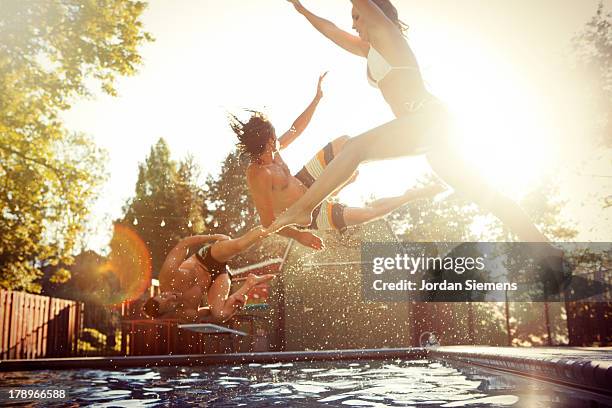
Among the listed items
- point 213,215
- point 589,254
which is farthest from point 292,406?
point 213,215

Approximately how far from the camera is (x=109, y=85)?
536 inches

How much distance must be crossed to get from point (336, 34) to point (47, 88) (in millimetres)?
11645

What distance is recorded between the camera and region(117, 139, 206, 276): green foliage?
1330 inches

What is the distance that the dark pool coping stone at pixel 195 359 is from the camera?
675 centimetres

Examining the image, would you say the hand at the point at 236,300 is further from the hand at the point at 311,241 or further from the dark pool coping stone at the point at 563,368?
the dark pool coping stone at the point at 563,368

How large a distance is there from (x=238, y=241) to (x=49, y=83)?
941 cm

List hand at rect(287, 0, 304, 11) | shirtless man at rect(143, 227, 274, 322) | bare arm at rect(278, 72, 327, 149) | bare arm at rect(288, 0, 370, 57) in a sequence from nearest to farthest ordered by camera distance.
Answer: bare arm at rect(288, 0, 370, 57), hand at rect(287, 0, 304, 11), bare arm at rect(278, 72, 327, 149), shirtless man at rect(143, 227, 274, 322)

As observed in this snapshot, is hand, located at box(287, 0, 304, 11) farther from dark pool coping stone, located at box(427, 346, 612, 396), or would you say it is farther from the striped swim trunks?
dark pool coping stone, located at box(427, 346, 612, 396)

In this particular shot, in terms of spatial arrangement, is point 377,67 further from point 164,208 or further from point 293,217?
point 164,208

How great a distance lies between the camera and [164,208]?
35.3 metres

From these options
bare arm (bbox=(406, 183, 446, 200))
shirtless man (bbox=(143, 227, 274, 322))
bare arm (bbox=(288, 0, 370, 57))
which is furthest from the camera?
shirtless man (bbox=(143, 227, 274, 322))

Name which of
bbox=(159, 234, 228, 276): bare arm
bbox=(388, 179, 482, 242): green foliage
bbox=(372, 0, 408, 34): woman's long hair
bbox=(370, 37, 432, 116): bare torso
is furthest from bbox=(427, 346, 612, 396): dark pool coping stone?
bbox=(388, 179, 482, 242): green foliage

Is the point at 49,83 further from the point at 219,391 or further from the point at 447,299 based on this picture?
→ the point at 447,299

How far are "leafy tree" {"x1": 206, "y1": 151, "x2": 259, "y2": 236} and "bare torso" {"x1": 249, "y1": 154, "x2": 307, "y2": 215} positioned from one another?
98.1 feet
